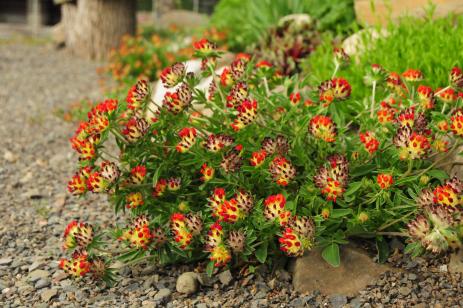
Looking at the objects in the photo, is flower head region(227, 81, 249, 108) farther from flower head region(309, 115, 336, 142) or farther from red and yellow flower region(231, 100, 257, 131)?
flower head region(309, 115, 336, 142)

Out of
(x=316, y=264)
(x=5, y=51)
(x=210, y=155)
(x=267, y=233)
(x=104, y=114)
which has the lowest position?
(x=5, y=51)

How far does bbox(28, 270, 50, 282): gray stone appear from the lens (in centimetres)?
271

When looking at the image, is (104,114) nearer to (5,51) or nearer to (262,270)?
(262,270)

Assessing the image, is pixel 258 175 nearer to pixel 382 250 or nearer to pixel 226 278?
pixel 226 278

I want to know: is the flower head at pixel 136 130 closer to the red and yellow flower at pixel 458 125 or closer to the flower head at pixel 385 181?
the flower head at pixel 385 181

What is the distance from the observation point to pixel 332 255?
7.52 feet

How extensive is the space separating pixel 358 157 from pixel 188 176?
0.75 m

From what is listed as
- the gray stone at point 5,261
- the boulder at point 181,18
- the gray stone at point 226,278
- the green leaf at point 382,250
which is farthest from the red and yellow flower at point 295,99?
the boulder at point 181,18

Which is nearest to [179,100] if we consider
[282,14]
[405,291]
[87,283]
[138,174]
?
[138,174]

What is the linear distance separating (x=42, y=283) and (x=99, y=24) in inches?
271

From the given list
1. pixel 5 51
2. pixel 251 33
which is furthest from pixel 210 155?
Result: pixel 5 51

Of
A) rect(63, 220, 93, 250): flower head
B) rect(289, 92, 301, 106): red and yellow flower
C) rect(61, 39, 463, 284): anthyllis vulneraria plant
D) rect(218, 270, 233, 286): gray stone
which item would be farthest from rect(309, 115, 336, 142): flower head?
rect(63, 220, 93, 250): flower head

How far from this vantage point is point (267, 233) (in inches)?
92.8

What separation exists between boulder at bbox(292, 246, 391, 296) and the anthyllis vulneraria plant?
0.09 metres
